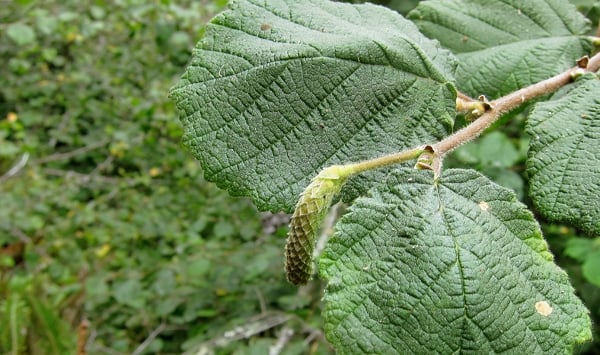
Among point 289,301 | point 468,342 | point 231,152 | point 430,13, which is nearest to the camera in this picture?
point 468,342

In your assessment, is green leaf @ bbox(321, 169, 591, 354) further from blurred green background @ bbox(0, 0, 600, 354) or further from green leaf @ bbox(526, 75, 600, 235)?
blurred green background @ bbox(0, 0, 600, 354)

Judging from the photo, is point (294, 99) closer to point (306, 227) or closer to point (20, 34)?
point (306, 227)

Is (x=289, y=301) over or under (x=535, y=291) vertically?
under

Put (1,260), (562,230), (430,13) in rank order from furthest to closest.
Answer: (1,260) → (562,230) → (430,13)

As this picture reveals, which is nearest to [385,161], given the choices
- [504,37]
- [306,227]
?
[306,227]

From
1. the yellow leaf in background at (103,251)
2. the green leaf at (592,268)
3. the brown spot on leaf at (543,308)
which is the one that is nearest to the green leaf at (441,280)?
the brown spot on leaf at (543,308)

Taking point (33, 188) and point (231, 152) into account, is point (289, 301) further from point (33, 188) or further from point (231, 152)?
point (33, 188)

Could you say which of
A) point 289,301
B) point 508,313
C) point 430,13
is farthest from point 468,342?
point 289,301
